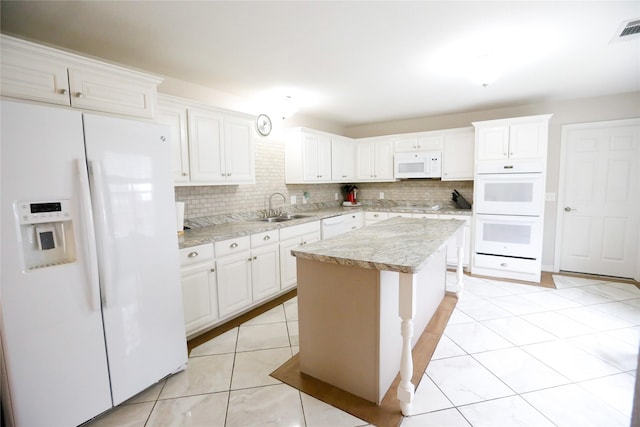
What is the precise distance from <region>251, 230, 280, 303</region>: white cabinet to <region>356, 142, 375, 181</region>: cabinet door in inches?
101

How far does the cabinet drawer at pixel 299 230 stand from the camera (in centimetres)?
324

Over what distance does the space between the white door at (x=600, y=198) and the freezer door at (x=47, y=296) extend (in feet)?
17.3

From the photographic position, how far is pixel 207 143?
279 centimetres

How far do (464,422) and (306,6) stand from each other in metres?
2.59

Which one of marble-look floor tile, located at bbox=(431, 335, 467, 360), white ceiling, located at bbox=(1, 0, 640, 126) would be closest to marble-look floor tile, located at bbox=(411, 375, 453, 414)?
marble-look floor tile, located at bbox=(431, 335, 467, 360)

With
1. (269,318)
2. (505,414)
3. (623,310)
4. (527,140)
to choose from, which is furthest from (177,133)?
(623,310)

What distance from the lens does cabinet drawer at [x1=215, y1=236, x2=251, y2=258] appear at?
8.37 feet

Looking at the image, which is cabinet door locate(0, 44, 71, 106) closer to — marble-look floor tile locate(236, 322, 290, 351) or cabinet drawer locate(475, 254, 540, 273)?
marble-look floor tile locate(236, 322, 290, 351)

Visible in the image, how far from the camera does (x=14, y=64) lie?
4.96ft

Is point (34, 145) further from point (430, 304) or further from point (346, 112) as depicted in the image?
point (346, 112)

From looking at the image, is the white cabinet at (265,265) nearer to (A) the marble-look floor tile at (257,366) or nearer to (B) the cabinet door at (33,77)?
(A) the marble-look floor tile at (257,366)

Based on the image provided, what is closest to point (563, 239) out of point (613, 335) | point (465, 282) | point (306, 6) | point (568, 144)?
point (568, 144)

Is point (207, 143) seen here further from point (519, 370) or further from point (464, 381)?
point (519, 370)

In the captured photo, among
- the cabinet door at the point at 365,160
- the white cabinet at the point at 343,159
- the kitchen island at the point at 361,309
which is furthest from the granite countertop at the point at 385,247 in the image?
the cabinet door at the point at 365,160
